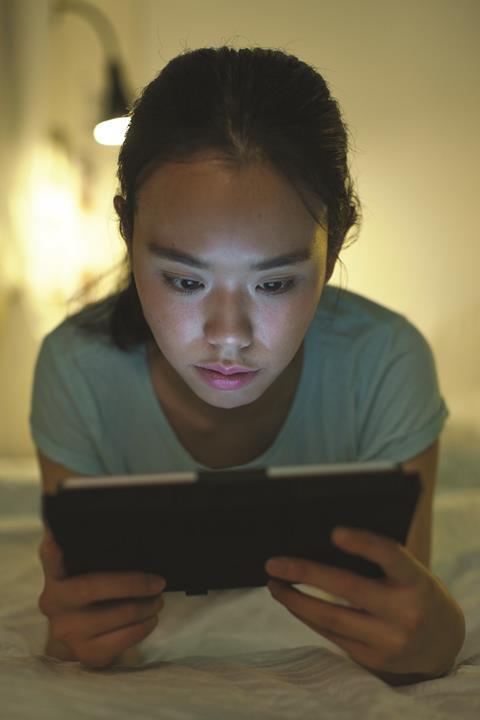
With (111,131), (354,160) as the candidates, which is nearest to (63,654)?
(111,131)

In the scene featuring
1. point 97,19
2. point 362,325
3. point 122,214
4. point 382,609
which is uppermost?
point 97,19

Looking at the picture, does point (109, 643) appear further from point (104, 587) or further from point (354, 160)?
point (354, 160)

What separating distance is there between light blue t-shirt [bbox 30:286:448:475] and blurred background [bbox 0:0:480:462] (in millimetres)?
396

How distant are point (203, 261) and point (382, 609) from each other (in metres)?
0.35

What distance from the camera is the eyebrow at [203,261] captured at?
642mm

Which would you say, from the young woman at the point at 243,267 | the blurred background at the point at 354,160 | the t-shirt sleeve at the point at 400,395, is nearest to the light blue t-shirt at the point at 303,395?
the t-shirt sleeve at the point at 400,395

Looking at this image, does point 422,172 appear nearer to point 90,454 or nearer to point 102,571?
point 90,454

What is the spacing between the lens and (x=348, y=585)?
2.04ft

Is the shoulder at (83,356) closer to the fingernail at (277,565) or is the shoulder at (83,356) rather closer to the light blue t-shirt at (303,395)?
the light blue t-shirt at (303,395)

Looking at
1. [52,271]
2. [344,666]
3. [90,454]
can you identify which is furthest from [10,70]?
[344,666]

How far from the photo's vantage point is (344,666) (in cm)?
67

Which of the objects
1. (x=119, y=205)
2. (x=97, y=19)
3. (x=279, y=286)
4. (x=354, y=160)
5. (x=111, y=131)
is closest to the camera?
(x=279, y=286)

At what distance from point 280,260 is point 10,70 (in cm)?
108

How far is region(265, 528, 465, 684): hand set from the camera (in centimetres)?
62
